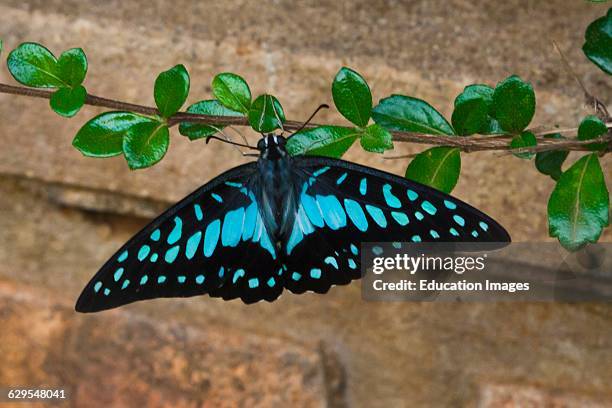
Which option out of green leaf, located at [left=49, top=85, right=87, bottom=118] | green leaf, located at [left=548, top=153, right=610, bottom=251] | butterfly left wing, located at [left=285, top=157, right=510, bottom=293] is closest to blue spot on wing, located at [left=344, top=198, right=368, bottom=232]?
butterfly left wing, located at [left=285, top=157, right=510, bottom=293]

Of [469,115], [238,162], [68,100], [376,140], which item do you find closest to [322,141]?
[376,140]

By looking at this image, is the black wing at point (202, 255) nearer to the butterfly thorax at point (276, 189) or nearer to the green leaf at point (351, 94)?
the butterfly thorax at point (276, 189)

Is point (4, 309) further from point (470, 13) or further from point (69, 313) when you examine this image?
point (470, 13)

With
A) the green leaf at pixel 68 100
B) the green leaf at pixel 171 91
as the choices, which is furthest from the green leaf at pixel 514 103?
the green leaf at pixel 68 100

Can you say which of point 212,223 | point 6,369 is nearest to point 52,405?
point 6,369

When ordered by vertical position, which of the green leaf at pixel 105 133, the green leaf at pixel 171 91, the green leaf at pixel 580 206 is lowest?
the green leaf at pixel 580 206
